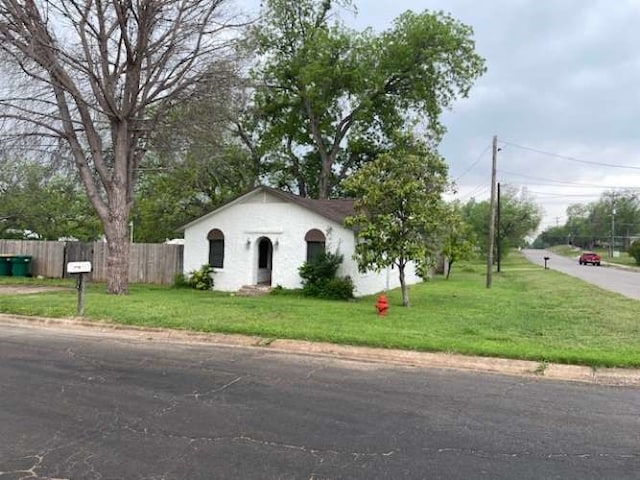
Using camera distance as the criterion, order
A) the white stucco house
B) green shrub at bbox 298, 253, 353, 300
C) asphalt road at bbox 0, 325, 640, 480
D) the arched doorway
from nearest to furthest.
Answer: asphalt road at bbox 0, 325, 640, 480, green shrub at bbox 298, 253, 353, 300, the white stucco house, the arched doorway

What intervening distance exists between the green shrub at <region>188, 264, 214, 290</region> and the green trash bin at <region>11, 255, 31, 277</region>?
9942mm

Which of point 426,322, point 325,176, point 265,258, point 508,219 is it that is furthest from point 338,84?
point 508,219

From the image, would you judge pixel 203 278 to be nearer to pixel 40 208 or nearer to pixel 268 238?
pixel 268 238

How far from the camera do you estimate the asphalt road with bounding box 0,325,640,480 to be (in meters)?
4.17

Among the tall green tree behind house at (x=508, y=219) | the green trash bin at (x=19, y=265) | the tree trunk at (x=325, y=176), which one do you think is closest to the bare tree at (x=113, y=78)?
the green trash bin at (x=19, y=265)

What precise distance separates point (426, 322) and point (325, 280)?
7.66 meters

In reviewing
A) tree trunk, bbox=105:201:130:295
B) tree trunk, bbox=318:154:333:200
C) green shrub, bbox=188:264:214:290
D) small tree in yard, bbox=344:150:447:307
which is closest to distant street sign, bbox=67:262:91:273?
tree trunk, bbox=105:201:130:295

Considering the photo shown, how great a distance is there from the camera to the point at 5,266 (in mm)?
26266

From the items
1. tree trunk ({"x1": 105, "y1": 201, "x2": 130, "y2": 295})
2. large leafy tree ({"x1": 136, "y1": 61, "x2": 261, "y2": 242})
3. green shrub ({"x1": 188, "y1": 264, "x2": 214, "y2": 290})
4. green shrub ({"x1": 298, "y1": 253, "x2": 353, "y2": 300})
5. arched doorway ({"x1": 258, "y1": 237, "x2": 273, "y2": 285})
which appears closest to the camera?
tree trunk ({"x1": 105, "y1": 201, "x2": 130, "y2": 295})

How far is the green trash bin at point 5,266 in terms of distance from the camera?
85.6ft

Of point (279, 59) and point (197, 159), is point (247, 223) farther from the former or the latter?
point (279, 59)

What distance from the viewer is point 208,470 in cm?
406

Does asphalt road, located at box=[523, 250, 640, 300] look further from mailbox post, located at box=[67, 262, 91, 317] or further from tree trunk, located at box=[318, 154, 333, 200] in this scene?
Result: mailbox post, located at box=[67, 262, 91, 317]

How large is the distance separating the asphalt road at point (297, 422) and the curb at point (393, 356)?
495 millimetres
